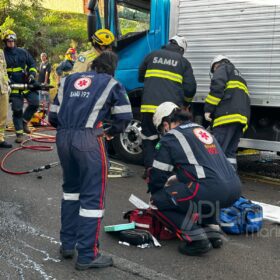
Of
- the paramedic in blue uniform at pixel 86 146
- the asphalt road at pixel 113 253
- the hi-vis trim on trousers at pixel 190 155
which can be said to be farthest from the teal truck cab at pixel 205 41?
the paramedic in blue uniform at pixel 86 146

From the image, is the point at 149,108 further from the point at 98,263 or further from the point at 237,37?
the point at 98,263

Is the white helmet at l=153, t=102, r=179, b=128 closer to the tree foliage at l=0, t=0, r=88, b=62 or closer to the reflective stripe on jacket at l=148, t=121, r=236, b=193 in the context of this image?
the reflective stripe on jacket at l=148, t=121, r=236, b=193

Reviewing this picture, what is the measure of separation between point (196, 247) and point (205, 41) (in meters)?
3.33

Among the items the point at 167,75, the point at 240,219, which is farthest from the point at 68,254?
the point at 167,75

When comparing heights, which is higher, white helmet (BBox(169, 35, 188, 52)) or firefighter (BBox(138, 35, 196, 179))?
white helmet (BBox(169, 35, 188, 52))

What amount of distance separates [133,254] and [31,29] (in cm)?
2487

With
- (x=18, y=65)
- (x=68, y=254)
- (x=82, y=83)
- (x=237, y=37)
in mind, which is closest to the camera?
(x=82, y=83)

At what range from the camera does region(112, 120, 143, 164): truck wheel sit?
6711mm

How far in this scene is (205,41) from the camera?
6074 millimetres

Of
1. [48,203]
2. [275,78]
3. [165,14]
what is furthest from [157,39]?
[48,203]

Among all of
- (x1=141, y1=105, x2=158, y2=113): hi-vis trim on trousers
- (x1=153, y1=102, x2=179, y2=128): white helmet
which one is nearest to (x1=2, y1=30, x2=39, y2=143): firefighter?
(x1=141, y1=105, x2=158, y2=113): hi-vis trim on trousers

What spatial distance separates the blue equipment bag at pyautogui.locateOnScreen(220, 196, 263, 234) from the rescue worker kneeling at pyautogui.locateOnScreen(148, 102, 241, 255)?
1.17ft

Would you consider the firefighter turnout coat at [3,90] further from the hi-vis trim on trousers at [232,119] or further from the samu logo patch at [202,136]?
the samu logo patch at [202,136]

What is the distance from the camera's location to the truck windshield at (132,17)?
667 centimetres
